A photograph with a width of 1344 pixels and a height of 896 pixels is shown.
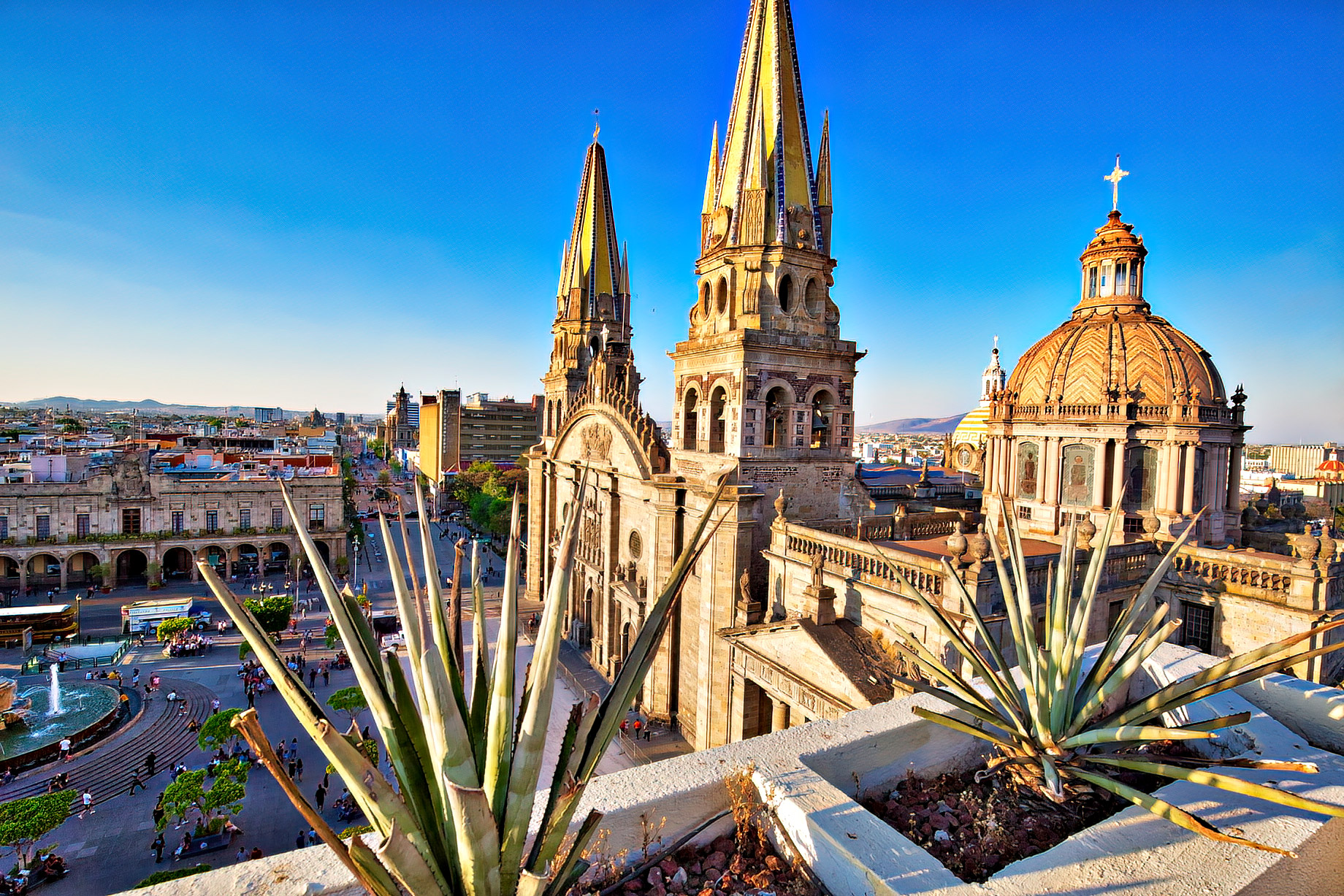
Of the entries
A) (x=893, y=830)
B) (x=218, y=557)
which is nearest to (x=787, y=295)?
(x=893, y=830)

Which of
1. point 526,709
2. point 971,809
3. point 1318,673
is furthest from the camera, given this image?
point 1318,673

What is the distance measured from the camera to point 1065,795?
17.0 ft

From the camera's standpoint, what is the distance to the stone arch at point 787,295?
2292 cm

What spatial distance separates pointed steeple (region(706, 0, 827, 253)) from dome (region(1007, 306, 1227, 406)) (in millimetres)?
8937

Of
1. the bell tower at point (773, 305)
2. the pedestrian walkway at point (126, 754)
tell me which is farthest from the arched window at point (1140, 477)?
the pedestrian walkway at point (126, 754)

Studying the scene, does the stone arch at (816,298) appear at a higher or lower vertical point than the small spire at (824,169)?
lower

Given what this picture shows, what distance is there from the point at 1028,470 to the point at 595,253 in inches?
1064

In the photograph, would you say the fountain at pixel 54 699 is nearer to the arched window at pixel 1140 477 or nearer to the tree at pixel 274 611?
the tree at pixel 274 611

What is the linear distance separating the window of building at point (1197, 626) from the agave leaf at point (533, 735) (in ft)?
55.0

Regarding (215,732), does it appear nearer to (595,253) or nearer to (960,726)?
(960,726)

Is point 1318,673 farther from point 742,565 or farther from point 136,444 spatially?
point 136,444

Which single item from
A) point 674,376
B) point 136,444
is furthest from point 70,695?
point 136,444

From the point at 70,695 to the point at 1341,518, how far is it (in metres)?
75.4

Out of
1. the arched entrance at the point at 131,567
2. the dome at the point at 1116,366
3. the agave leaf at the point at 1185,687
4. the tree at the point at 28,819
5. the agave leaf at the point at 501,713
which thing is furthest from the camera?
the arched entrance at the point at 131,567
